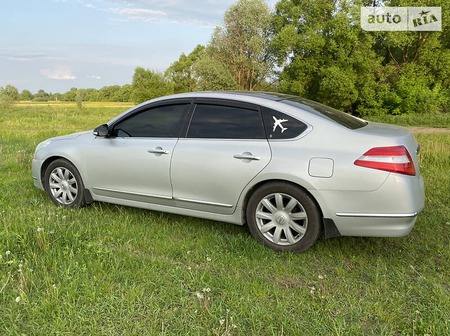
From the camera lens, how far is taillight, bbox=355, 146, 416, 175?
3078 mm

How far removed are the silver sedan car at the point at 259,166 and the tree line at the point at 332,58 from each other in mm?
22085

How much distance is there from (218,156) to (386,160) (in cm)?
152

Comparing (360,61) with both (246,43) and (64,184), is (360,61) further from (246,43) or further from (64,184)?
(64,184)

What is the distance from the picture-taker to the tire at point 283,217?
3336mm

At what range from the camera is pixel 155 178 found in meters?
4.01

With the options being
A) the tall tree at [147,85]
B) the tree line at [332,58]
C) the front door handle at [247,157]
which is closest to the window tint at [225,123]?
the front door handle at [247,157]

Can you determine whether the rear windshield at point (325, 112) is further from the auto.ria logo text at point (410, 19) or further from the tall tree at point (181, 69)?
the tall tree at point (181, 69)

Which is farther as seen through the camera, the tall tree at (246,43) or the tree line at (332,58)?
the tall tree at (246,43)

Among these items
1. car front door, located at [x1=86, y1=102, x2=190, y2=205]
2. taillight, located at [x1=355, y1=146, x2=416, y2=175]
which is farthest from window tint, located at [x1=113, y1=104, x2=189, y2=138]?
taillight, located at [x1=355, y1=146, x2=416, y2=175]

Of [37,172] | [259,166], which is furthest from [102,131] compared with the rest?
[259,166]

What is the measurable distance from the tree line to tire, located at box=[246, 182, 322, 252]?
73.7 feet

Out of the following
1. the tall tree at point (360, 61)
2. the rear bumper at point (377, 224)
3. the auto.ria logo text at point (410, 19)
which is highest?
the auto.ria logo text at point (410, 19)

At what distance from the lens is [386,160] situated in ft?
10.1

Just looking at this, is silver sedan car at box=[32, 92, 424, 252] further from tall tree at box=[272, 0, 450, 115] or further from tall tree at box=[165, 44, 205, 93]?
tall tree at box=[165, 44, 205, 93]
